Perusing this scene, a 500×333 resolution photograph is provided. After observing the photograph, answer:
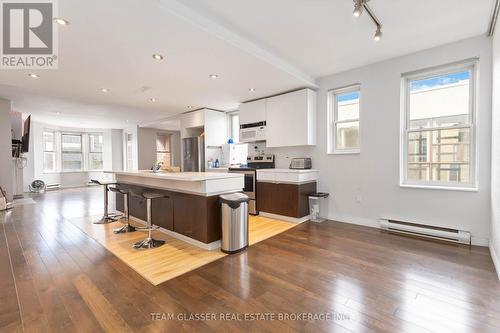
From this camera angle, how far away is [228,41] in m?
2.83

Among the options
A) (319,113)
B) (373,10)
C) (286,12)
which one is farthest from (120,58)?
(319,113)

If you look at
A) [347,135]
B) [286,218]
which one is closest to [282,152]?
[347,135]

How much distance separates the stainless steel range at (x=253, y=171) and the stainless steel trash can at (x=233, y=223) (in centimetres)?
185

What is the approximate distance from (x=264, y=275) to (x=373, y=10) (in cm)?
312

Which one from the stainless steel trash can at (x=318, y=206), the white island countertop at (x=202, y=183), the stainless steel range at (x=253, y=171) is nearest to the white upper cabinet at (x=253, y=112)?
the stainless steel range at (x=253, y=171)

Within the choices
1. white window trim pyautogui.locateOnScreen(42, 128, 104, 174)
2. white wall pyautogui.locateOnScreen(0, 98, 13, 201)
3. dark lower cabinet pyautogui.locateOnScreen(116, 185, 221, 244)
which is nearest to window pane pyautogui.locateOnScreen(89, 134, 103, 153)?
white window trim pyautogui.locateOnScreen(42, 128, 104, 174)

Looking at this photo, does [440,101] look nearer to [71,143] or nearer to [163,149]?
[163,149]

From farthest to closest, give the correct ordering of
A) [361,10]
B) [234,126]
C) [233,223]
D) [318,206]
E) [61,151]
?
[61,151] → [234,126] → [318,206] → [233,223] → [361,10]

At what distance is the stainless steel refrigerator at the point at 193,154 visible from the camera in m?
6.43

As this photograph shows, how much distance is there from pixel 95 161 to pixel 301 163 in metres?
10.5

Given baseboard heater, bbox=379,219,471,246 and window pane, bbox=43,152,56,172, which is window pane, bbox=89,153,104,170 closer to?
window pane, bbox=43,152,56,172

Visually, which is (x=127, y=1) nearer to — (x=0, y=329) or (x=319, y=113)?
(x=0, y=329)

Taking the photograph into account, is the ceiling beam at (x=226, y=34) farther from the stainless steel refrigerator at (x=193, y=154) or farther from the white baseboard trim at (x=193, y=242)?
the stainless steel refrigerator at (x=193, y=154)

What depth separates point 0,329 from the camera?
1.63m
